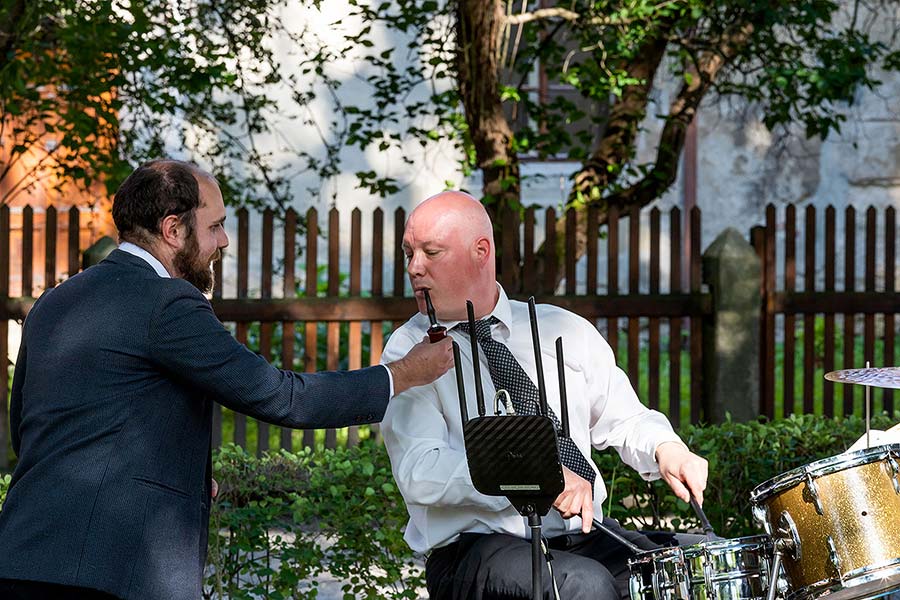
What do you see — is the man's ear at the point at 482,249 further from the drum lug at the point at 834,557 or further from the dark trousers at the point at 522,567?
Result: the drum lug at the point at 834,557

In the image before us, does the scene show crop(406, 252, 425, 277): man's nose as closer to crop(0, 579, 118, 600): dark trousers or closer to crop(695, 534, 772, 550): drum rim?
crop(695, 534, 772, 550): drum rim

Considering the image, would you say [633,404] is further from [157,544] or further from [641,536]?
[157,544]

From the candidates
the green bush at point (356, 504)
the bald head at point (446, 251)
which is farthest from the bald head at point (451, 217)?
the green bush at point (356, 504)

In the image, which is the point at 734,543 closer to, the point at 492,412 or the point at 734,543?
the point at 734,543

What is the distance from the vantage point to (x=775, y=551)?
126 inches

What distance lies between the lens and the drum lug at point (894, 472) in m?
3.18

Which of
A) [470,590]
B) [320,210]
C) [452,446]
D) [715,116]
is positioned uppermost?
[715,116]

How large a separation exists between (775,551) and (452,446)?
3.10 ft

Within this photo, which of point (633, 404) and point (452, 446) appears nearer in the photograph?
point (452, 446)

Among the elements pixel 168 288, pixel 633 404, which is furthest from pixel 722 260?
pixel 168 288

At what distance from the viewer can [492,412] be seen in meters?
3.67

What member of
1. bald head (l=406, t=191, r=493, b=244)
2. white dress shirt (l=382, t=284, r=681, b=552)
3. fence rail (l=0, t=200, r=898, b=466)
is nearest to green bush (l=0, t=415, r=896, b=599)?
white dress shirt (l=382, t=284, r=681, b=552)

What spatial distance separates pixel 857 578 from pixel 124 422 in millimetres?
1877

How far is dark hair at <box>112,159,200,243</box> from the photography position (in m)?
3.19
